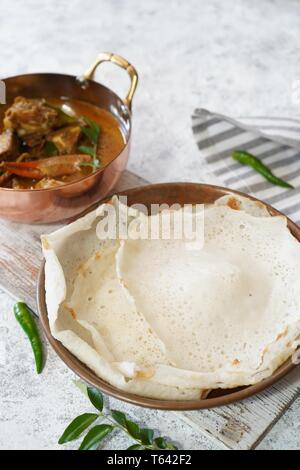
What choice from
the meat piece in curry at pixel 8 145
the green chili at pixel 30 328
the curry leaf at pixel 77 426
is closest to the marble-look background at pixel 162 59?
the green chili at pixel 30 328

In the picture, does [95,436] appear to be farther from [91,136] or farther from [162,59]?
[162,59]

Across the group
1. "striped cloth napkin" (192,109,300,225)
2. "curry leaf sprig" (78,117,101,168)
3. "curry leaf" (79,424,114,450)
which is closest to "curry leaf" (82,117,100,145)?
"curry leaf sprig" (78,117,101,168)

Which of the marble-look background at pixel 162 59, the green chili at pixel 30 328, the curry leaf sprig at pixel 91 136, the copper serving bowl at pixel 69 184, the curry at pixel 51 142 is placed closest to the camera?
the green chili at pixel 30 328

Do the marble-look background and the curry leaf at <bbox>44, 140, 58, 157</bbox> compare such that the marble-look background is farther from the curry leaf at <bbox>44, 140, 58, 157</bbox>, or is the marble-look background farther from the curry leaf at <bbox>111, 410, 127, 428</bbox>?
the curry leaf at <bbox>44, 140, 58, 157</bbox>

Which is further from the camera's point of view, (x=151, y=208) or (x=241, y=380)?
(x=151, y=208)

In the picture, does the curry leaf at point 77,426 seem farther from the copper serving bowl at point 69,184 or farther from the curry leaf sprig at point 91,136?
the curry leaf sprig at point 91,136

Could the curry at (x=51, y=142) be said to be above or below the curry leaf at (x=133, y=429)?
above

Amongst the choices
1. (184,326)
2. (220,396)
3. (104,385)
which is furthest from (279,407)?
(104,385)

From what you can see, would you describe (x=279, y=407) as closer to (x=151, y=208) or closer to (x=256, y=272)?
(x=256, y=272)
